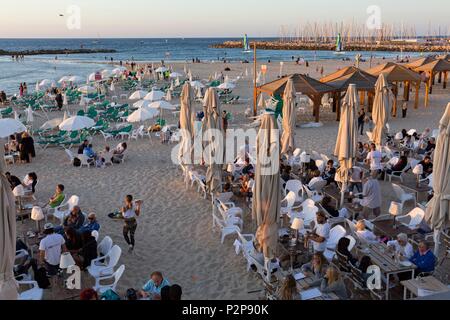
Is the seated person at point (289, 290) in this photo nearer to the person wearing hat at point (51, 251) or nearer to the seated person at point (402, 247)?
the seated person at point (402, 247)

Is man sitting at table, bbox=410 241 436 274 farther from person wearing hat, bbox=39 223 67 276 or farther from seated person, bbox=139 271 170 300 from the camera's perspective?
person wearing hat, bbox=39 223 67 276

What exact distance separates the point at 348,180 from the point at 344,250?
3610 mm

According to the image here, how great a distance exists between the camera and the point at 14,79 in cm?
4472

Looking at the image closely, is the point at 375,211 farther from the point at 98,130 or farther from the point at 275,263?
the point at 98,130

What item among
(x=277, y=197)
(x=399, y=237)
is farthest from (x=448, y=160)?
(x=277, y=197)

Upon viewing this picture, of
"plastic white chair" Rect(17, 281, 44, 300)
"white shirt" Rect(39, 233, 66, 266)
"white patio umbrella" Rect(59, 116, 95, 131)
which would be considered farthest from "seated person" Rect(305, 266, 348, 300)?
"white patio umbrella" Rect(59, 116, 95, 131)

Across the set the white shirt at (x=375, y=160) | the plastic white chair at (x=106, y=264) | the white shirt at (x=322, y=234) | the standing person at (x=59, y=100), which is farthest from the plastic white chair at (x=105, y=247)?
the standing person at (x=59, y=100)

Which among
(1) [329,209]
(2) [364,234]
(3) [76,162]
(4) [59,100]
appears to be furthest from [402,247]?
(4) [59,100]

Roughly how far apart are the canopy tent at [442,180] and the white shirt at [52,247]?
6201mm

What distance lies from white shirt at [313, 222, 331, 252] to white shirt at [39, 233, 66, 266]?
13.7 feet

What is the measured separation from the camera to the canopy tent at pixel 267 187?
6664 mm

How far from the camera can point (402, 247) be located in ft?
22.4

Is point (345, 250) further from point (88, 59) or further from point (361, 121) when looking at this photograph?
point (88, 59)

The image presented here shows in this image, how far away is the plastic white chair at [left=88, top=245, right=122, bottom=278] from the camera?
22.4ft
